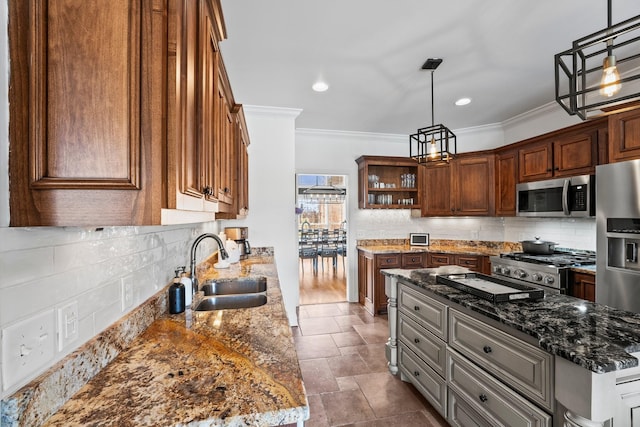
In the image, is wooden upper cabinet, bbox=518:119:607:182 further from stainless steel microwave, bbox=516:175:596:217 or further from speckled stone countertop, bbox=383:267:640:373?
speckled stone countertop, bbox=383:267:640:373

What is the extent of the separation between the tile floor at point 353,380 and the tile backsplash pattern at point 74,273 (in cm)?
162

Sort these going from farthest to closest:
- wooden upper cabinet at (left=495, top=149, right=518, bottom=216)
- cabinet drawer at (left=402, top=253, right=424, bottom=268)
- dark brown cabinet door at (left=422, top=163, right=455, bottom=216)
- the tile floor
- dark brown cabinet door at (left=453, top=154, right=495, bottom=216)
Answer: dark brown cabinet door at (left=422, top=163, right=455, bottom=216) < cabinet drawer at (left=402, top=253, right=424, bottom=268) < dark brown cabinet door at (left=453, top=154, right=495, bottom=216) < wooden upper cabinet at (left=495, top=149, right=518, bottom=216) < the tile floor

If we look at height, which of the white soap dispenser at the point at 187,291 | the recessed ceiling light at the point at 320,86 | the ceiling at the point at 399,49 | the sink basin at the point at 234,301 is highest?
the ceiling at the point at 399,49

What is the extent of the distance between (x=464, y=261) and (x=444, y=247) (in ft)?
1.73

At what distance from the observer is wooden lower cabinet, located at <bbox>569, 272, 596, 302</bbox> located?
263cm

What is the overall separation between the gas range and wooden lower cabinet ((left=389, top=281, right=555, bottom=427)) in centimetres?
165

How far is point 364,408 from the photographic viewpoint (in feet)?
7.18

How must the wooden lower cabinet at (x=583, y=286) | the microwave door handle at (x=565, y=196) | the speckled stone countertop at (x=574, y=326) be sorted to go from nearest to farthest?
the speckled stone countertop at (x=574, y=326), the wooden lower cabinet at (x=583, y=286), the microwave door handle at (x=565, y=196)

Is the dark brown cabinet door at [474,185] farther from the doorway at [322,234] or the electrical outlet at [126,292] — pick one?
the electrical outlet at [126,292]

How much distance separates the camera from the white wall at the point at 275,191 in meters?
3.76

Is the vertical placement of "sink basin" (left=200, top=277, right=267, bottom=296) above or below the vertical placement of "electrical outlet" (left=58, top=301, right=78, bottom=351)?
below

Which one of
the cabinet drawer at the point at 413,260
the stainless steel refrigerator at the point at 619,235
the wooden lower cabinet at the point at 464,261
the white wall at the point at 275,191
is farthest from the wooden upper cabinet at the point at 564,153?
the white wall at the point at 275,191

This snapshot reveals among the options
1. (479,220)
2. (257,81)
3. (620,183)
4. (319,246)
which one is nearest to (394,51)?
(257,81)

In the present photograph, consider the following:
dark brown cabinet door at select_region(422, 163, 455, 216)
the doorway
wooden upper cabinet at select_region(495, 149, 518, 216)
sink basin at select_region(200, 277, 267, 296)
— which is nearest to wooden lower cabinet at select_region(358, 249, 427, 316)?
dark brown cabinet door at select_region(422, 163, 455, 216)
